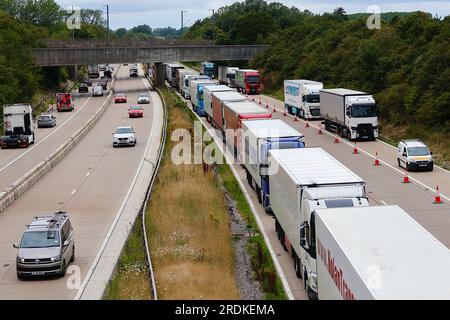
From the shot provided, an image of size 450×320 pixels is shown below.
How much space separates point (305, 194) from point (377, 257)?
659 cm

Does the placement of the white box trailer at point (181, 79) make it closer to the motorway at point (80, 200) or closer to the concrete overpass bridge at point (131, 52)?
the concrete overpass bridge at point (131, 52)

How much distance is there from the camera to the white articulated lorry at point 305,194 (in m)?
19.2

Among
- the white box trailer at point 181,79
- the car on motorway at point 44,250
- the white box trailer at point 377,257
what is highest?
the white box trailer at point 377,257

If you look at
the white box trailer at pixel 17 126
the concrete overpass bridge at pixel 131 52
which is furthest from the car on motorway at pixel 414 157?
the concrete overpass bridge at pixel 131 52

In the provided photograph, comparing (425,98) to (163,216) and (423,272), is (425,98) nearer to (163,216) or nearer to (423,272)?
(163,216)

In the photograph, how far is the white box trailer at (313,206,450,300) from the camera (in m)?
11.9

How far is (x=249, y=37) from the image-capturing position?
132 meters

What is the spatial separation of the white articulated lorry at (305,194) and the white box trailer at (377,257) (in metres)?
1.92

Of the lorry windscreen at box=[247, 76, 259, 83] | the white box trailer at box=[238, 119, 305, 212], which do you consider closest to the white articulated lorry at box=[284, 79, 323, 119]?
the lorry windscreen at box=[247, 76, 259, 83]

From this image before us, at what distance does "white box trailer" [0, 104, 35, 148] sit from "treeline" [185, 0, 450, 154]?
82.9 feet

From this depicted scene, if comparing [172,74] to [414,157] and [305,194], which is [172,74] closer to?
[414,157]
